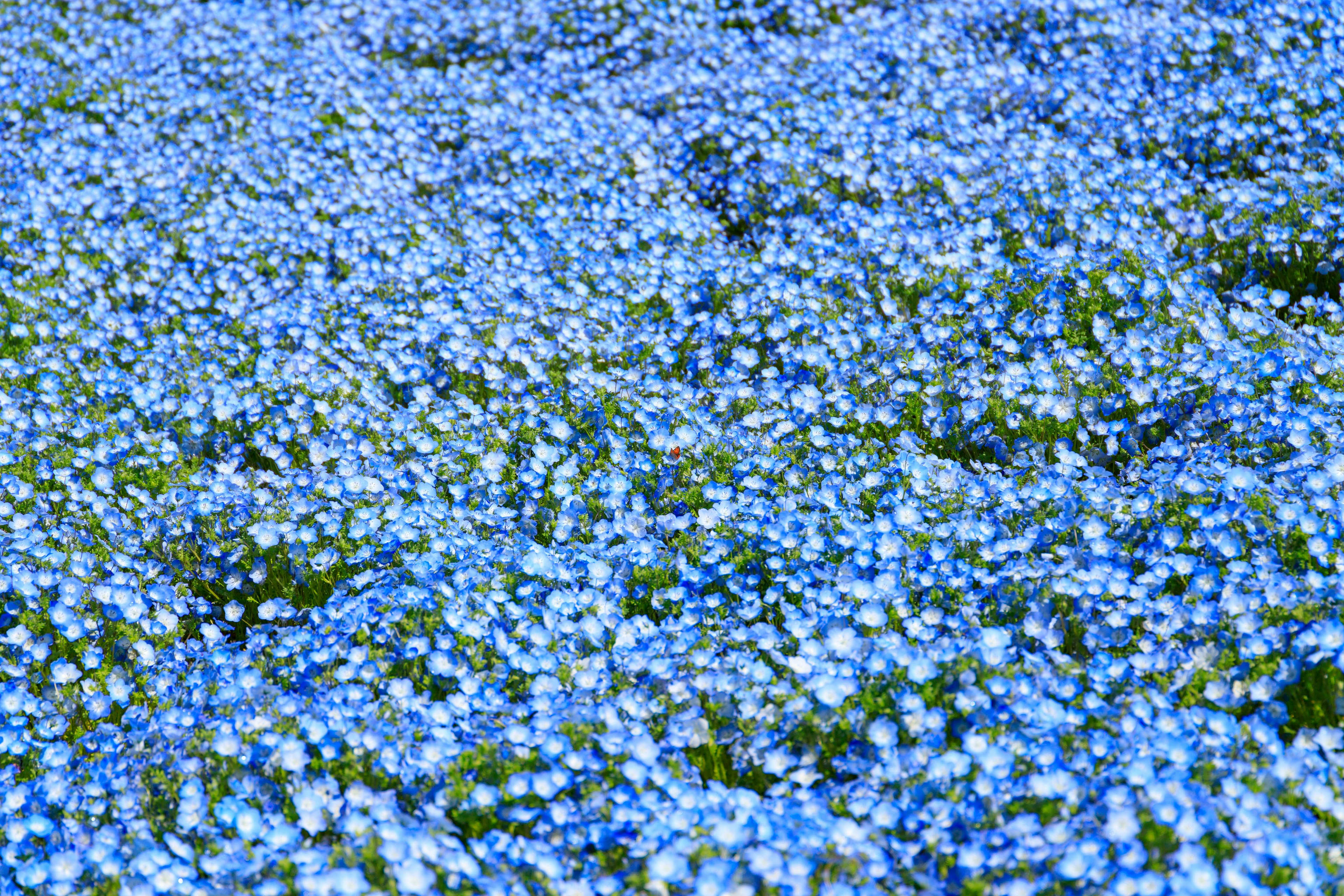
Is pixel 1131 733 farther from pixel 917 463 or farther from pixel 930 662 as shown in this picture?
pixel 917 463

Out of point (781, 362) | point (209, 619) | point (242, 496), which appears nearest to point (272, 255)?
point (242, 496)

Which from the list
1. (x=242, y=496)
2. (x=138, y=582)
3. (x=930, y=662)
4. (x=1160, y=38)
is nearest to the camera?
(x=930, y=662)

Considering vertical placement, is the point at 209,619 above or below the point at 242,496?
below

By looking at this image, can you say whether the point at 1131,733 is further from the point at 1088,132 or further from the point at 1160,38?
the point at 1160,38

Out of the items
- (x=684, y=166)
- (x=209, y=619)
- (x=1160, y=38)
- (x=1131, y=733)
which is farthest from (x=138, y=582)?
(x=1160, y=38)

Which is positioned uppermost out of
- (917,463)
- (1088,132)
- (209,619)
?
(1088,132)

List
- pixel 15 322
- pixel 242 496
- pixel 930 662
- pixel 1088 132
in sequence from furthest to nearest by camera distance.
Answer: pixel 1088 132
pixel 15 322
pixel 242 496
pixel 930 662

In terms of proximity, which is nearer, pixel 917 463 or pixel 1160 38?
pixel 917 463
